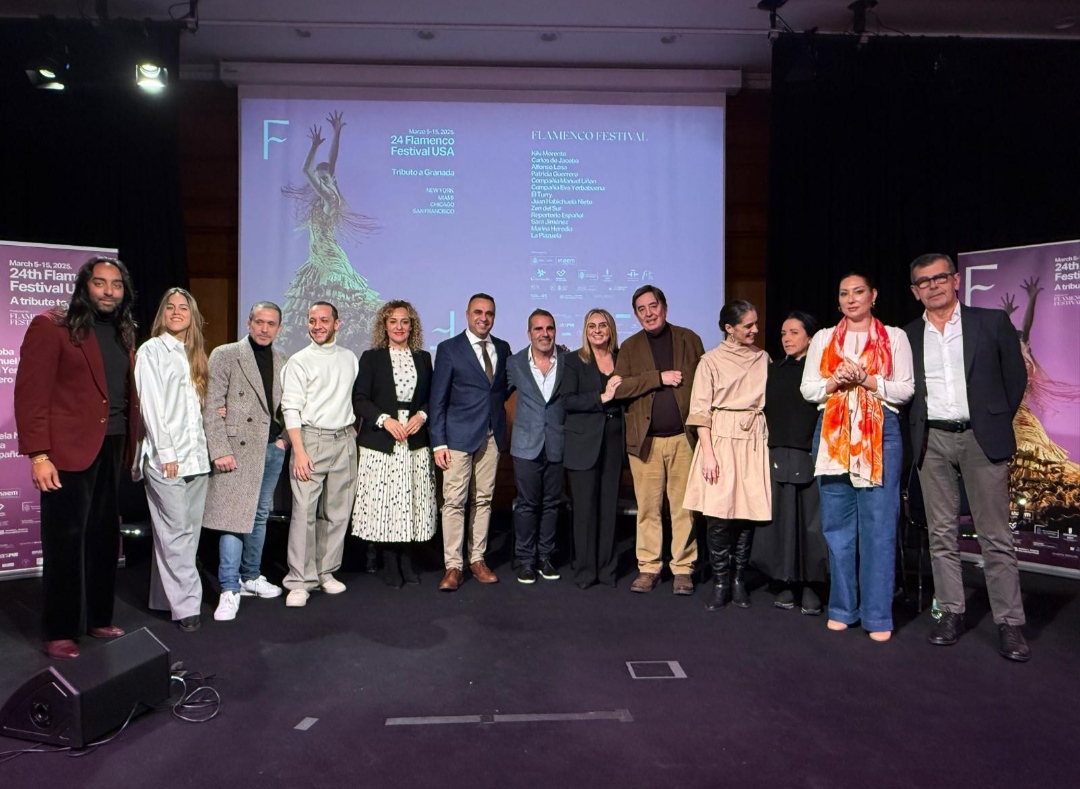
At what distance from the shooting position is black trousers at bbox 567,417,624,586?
3.90 m

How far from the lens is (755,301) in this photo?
5672mm

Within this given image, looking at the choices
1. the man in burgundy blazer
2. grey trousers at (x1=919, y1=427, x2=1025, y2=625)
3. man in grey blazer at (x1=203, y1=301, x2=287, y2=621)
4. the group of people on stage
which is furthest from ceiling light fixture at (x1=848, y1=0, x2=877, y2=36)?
the man in burgundy blazer

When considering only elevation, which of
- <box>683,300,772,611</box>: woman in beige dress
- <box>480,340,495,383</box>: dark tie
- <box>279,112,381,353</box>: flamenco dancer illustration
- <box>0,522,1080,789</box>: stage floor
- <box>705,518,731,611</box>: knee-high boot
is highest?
<box>279,112,381,353</box>: flamenco dancer illustration

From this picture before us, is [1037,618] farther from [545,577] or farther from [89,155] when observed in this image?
[89,155]

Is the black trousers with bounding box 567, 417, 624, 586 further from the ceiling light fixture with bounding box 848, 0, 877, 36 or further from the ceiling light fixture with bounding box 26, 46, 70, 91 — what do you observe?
the ceiling light fixture with bounding box 26, 46, 70, 91

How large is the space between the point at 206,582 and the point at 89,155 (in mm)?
3072

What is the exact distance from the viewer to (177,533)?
3.21 m

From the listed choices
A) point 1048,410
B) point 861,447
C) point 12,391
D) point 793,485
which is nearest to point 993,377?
point 861,447

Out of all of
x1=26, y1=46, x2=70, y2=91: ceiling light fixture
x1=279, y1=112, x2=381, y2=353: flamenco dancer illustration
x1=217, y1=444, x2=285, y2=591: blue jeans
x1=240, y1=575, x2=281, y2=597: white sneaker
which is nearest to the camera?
x1=217, y1=444, x2=285, y2=591: blue jeans

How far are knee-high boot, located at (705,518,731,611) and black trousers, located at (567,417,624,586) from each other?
0.57m

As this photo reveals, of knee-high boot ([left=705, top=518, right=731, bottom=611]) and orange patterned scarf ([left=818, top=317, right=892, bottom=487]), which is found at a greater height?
Answer: orange patterned scarf ([left=818, top=317, right=892, bottom=487])

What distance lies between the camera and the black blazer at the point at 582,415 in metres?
3.83

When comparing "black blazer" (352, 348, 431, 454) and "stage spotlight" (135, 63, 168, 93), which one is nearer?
"black blazer" (352, 348, 431, 454)

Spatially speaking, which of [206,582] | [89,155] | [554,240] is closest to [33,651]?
[206,582]
